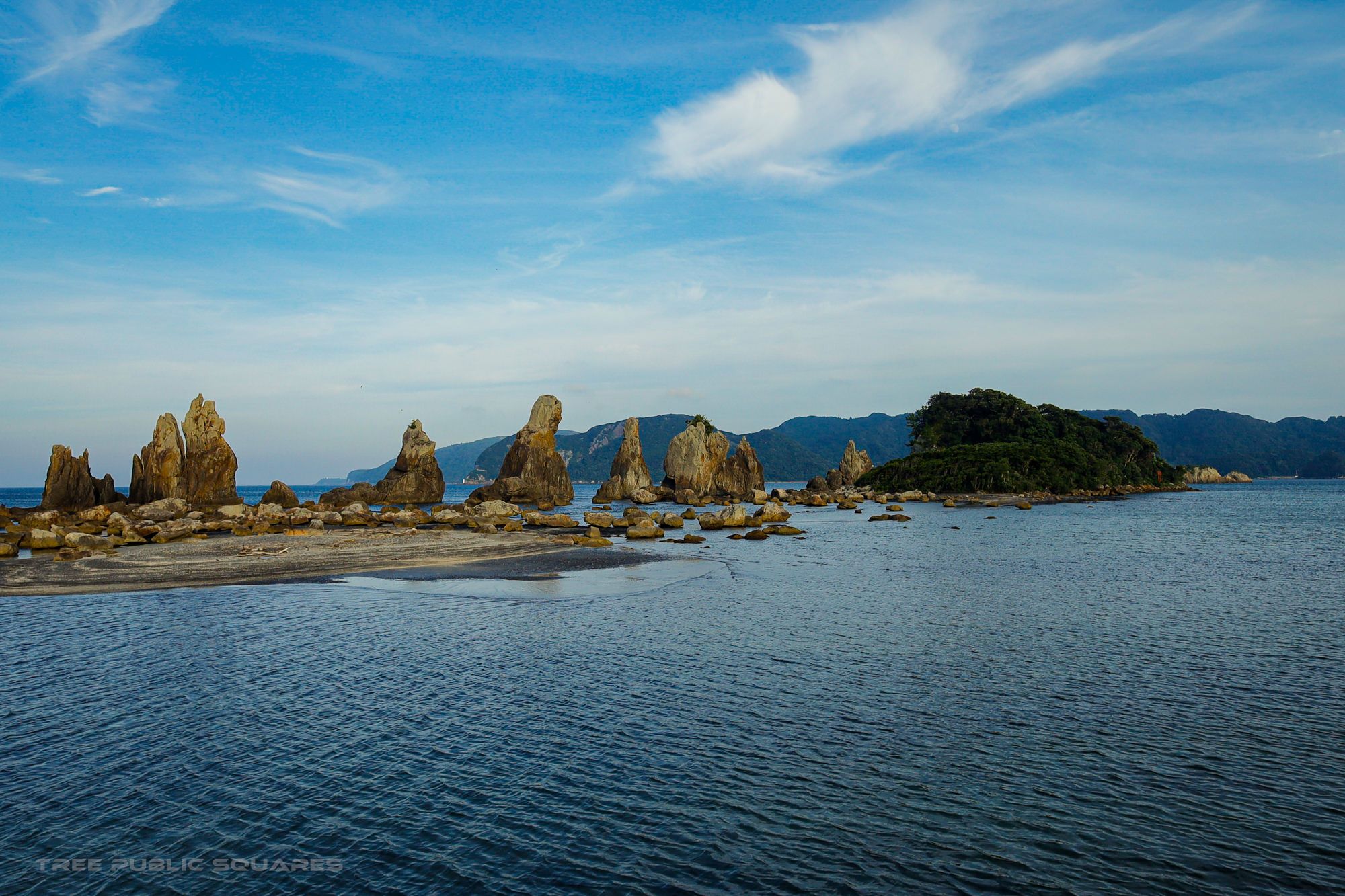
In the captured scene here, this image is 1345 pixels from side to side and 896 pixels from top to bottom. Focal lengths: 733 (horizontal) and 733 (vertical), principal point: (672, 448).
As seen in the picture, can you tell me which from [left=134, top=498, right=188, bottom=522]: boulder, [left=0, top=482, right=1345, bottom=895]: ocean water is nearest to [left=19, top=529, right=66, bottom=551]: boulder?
[left=0, top=482, right=1345, bottom=895]: ocean water

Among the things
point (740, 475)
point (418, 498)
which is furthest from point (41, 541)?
point (740, 475)

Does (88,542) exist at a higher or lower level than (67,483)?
lower

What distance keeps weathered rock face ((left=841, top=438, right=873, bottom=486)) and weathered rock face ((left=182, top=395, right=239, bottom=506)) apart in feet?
423

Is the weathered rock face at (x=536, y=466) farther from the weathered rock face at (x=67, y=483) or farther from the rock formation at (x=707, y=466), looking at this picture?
the weathered rock face at (x=67, y=483)

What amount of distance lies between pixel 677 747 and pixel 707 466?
131050mm

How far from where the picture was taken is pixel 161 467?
326 ft

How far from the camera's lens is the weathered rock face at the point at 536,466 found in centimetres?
12500

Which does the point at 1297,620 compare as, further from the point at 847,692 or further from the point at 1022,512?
the point at 1022,512

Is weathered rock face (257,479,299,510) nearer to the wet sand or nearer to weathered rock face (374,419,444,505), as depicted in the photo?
weathered rock face (374,419,444,505)

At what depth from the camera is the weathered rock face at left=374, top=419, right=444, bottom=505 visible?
12394 centimetres

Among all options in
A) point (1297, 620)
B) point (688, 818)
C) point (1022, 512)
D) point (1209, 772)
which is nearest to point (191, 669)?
point (688, 818)

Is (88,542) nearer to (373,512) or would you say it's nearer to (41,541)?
(41,541)

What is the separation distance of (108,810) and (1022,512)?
337 feet

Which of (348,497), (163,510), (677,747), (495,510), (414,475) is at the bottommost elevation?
(677,747)
